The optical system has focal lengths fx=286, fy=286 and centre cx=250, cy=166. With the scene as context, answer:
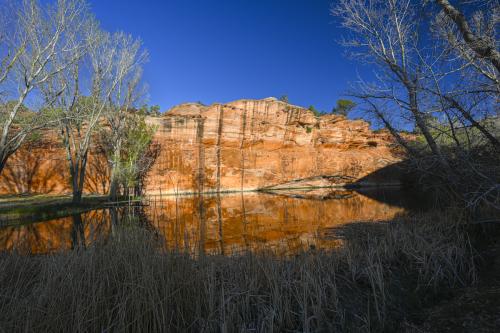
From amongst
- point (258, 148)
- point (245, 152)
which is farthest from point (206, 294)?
point (258, 148)

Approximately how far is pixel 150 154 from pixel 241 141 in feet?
38.3

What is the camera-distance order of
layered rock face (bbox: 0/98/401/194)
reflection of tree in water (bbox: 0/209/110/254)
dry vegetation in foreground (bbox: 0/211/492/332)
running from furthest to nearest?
layered rock face (bbox: 0/98/401/194)
reflection of tree in water (bbox: 0/209/110/254)
dry vegetation in foreground (bbox: 0/211/492/332)

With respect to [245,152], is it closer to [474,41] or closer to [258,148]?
[258,148]

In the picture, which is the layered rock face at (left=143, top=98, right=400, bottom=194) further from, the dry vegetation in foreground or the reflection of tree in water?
the dry vegetation in foreground

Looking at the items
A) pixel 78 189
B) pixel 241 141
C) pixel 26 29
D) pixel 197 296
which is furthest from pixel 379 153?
pixel 197 296

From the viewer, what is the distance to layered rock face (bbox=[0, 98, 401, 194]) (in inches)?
1203

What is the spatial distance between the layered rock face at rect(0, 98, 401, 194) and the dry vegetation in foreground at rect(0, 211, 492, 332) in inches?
1148

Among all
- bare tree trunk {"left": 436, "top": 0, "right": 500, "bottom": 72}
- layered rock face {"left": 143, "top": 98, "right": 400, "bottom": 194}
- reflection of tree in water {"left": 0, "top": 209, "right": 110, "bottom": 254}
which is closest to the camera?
bare tree trunk {"left": 436, "top": 0, "right": 500, "bottom": 72}

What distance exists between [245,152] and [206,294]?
3610 cm

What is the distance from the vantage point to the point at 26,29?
12.3 meters

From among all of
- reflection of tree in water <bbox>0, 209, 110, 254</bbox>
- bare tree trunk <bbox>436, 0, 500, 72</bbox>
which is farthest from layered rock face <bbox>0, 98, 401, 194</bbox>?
bare tree trunk <bbox>436, 0, 500, 72</bbox>

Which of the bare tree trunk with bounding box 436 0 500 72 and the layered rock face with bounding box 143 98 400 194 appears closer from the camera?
the bare tree trunk with bounding box 436 0 500 72

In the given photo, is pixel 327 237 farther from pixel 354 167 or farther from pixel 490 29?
pixel 354 167

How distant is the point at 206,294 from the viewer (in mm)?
2492
